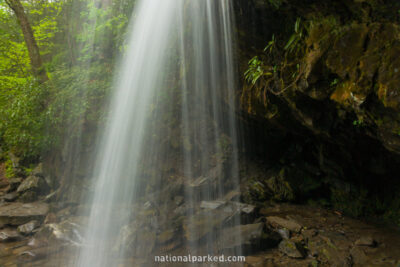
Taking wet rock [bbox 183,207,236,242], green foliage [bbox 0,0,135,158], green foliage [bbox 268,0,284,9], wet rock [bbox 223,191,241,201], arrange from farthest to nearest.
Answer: green foliage [bbox 0,0,135,158], wet rock [bbox 223,191,241,201], wet rock [bbox 183,207,236,242], green foliage [bbox 268,0,284,9]

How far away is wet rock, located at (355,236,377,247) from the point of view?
14.9ft

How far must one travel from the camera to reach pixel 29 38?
948 cm

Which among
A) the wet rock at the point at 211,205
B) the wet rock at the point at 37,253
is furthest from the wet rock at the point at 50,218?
the wet rock at the point at 211,205

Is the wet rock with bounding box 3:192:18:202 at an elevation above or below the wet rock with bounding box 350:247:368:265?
above

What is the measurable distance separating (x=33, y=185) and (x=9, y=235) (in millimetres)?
2748

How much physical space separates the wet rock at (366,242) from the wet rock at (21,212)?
898cm

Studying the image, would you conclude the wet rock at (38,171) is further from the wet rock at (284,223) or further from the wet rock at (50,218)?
the wet rock at (284,223)

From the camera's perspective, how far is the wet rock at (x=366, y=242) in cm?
454

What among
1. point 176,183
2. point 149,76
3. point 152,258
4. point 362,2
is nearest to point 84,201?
point 176,183

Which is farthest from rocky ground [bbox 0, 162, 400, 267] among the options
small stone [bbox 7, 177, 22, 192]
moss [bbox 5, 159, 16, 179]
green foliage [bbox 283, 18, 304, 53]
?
green foliage [bbox 283, 18, 304, 53]

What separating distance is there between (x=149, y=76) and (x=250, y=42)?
17.6 feet

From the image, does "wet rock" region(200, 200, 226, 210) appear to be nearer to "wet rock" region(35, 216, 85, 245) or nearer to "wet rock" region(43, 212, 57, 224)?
"wet rock" region(35, 216, 85, 245)

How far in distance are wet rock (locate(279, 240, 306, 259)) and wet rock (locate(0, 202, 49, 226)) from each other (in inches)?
295

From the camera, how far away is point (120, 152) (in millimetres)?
9594
